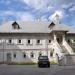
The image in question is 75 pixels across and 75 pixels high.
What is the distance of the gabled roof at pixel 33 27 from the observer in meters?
73.9

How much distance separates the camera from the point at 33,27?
76312 mm

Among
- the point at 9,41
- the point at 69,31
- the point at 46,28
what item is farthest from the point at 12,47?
the point at 69,31

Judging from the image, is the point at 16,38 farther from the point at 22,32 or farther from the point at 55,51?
the point at 55,51

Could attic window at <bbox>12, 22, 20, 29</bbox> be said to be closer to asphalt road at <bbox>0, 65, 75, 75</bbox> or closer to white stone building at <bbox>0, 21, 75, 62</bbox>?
white stone building at <bbox>0, 21, 75, 62</bbox>

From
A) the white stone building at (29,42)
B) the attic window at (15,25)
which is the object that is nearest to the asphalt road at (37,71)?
the white stone building at (29,42)

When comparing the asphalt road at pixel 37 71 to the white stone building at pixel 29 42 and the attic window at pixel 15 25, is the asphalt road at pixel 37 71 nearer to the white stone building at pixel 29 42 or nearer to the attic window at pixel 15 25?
the white stone building at pixel 29 42

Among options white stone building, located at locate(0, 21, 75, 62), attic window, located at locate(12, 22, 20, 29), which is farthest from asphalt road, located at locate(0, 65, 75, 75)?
attic window, located at locate(12, 22, 20, 29)

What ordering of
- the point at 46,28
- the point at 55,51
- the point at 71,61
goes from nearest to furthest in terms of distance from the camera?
the point at 71,61 → the point at 55,51 → the point at 46,28

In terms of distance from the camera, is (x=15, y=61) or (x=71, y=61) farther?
(x=15, y=61)

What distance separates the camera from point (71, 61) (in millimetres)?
58156

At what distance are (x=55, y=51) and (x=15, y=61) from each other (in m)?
9.84

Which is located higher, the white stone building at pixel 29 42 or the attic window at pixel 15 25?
the attic window at pixel 15 25

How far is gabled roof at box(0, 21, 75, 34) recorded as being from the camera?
7388cm

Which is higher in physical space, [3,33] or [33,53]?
[3,33]
